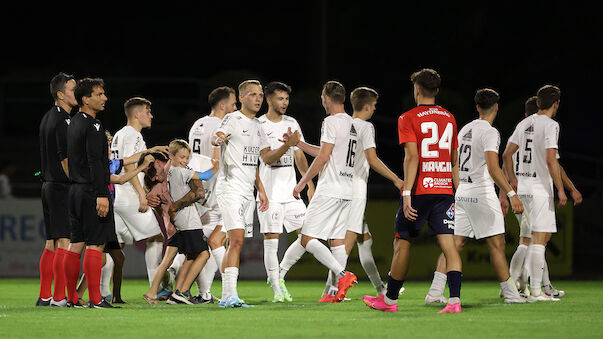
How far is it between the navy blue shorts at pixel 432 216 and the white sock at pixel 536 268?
2.46 meters

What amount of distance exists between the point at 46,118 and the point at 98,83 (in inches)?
30.4

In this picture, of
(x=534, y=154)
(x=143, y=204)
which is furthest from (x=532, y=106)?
(x=143, y=204)

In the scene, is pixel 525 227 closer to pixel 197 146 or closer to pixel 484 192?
pixel 484 192

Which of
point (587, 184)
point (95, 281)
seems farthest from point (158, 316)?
point (587, 184)

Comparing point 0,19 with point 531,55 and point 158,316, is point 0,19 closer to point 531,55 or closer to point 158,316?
point 531,55

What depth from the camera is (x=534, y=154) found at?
12688 millimetres

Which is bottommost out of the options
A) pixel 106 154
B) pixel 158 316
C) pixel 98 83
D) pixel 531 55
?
pixel 158 316

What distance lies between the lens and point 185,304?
40.1 feet

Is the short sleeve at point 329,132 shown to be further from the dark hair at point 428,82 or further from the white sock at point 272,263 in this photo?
the dark hair at point 428,82

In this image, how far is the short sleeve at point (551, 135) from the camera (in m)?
12.5

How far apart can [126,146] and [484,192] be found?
4137mm

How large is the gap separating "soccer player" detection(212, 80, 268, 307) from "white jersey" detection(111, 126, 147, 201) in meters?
1.46

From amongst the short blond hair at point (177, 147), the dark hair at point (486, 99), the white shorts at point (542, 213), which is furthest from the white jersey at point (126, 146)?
the white shorts at point (542, 213)

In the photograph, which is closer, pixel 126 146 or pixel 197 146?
pixel 126 146
